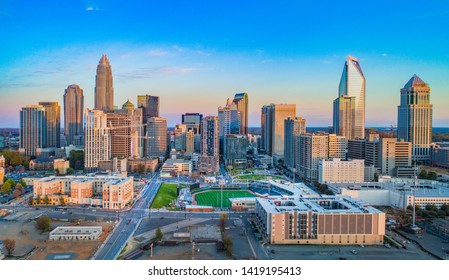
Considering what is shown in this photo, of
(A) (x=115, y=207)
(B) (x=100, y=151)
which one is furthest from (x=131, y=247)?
(B) (x=100, y=151)

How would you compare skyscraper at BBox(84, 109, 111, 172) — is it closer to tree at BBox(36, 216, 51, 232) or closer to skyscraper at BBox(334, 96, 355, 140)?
→ tree at BBox(36, 216, 51, 232)

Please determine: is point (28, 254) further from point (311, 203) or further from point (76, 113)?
point (76, 113)

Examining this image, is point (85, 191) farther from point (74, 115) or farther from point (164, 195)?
point (74, 115)

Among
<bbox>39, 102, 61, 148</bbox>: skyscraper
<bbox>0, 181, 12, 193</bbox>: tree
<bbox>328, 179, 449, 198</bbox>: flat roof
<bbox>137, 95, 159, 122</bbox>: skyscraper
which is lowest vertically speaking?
<bbox>0, 181, 12, 193</bbox>: tree

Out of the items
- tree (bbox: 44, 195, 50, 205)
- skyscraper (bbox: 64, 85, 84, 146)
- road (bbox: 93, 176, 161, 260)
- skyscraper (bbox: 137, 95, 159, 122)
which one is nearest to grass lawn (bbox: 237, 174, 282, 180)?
road (bbox: 93, 176, 161, 260)

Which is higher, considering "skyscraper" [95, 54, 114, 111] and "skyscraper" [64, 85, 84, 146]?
"skyscraper" [95, 54, 114, 111]

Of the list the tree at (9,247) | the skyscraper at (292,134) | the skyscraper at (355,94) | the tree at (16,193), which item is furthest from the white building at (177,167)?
the skyscraper at (355,94)

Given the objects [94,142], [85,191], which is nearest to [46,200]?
[85,191]
